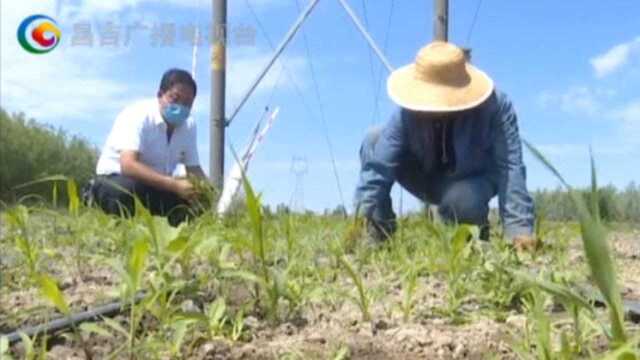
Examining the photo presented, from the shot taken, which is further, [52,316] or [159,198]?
[159,198]

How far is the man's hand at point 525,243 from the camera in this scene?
2.34 meters

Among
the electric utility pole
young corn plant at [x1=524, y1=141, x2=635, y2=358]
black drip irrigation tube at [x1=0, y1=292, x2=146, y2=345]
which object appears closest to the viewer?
young corn plant at [x1=524, y1=141, x2=635, y2=358]

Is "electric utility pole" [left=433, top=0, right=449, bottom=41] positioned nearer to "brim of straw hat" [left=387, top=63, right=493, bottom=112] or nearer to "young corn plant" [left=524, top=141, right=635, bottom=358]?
"brim of straw hat" [left=387, top=63, right=493, bottom=112]

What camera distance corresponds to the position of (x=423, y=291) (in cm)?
188

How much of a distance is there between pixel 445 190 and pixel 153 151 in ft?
4.36

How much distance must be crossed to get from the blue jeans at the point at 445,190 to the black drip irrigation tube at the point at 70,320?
1470 millimetres

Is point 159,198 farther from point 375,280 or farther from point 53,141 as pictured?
point 53,141

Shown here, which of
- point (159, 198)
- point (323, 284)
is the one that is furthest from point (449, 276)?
point (159, 198)

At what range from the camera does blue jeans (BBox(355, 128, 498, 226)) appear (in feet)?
9.75

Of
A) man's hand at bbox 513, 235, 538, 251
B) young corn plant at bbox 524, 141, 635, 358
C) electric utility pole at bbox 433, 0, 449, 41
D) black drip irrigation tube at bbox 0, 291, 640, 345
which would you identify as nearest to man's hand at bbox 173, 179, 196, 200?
man's hand at bbox 513, 235, 538, 251

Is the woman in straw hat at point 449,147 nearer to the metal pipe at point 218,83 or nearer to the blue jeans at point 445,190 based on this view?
the blue jeans at point 445,190

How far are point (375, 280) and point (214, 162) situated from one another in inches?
160

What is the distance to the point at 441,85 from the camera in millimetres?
2799

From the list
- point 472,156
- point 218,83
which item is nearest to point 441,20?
point 218,83
